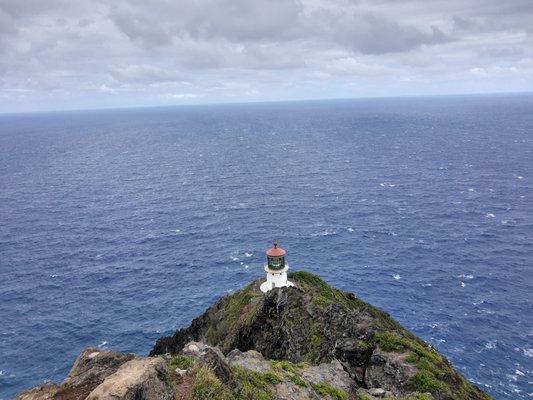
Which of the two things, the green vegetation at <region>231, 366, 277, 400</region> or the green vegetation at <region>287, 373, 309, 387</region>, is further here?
the green vegetation at <region>287, 373, 309, 387</region>

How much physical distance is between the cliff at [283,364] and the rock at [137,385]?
51 mm

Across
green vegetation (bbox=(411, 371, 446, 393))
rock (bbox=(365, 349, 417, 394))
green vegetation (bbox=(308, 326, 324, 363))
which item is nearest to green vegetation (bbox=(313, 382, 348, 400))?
rock (bbox=(365, 349, 417, 394))

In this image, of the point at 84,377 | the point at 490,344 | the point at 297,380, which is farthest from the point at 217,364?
the point at 490,344

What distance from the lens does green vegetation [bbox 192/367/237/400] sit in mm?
25203

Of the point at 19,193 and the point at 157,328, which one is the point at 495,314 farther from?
the point at 19,193

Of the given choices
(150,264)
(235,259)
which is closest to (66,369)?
(150,264)

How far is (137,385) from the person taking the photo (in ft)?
75.9

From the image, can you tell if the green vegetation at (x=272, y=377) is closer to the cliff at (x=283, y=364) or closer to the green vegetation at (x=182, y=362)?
the cliff at (x=283, y=364)

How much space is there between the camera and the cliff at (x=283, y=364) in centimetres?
2570

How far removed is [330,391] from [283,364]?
15.5 ft

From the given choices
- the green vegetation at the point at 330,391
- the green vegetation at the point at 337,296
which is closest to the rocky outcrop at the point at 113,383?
the green vegetation at the point at 330,391

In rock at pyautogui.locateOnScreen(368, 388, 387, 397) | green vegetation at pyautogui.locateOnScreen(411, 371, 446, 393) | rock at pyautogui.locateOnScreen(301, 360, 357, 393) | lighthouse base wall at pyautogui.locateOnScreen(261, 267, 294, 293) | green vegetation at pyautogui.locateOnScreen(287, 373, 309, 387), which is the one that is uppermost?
green vegetation at pyautogui.locateOnScreen(287, 373, 309, 387)

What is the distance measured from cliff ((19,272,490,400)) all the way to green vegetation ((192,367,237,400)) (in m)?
0.06

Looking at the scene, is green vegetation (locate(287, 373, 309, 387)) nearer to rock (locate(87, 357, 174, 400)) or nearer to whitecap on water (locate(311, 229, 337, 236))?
rock (locate(87, 357, 174, 400))
